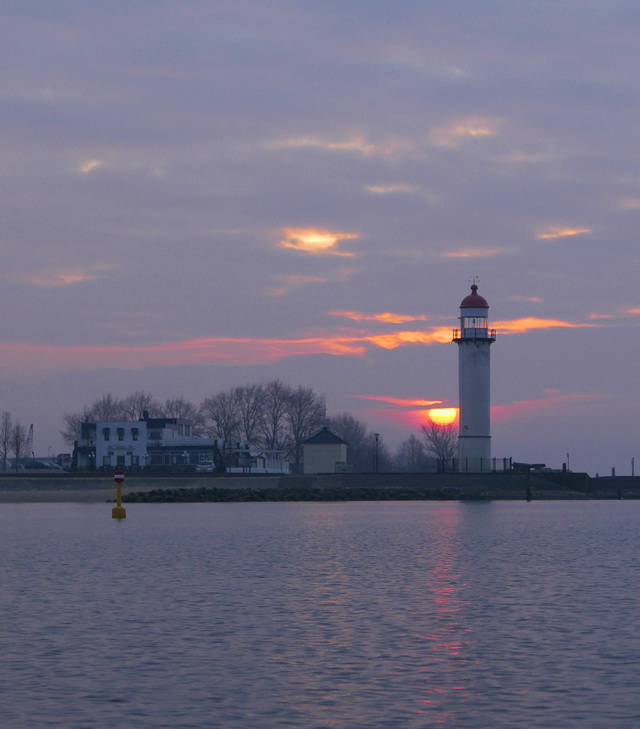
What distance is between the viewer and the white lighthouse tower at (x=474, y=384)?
4050 inches

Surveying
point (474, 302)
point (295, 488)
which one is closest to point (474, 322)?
point (474, 302)

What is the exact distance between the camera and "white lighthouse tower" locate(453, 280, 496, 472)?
103 m

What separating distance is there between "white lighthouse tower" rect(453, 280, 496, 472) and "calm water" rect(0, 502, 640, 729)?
5548 cm

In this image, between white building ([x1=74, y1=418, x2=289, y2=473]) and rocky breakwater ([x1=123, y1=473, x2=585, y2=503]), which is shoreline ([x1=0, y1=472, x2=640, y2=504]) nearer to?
rocky breakwater ([x1=123, y1=473, x2=585, y2=503])

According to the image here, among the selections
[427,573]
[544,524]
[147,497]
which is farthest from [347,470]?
[427,573]

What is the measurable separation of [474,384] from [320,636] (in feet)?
268

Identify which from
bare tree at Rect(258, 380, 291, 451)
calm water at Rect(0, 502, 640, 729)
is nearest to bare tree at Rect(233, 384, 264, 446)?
bare tree at Rect(258, 380, 291, 451)

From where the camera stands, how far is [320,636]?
2259 cm

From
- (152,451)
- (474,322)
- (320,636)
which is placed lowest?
(320,636)

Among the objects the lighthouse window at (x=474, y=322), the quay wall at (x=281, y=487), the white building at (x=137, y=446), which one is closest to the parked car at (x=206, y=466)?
the white building at (x=137, y=446)

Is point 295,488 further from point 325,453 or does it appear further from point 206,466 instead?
point 206,466

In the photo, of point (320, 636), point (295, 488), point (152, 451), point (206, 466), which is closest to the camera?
point (320, 636)

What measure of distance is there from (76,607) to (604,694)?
13975 mm

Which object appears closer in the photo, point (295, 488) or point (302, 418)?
point (295, 488)
